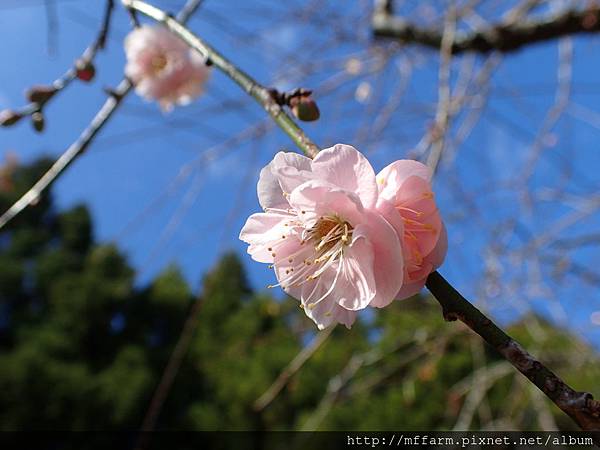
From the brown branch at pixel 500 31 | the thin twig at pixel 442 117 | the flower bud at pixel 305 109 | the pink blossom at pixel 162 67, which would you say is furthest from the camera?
the brown branch at pixel 500 31

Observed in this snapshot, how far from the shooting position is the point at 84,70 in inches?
29.4

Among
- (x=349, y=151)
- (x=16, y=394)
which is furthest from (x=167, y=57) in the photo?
(x=16, y=394)

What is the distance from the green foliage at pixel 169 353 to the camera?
178 inches

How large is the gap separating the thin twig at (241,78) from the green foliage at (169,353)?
105 inches

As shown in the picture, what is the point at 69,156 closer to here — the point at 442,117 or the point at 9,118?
the point at 9,118

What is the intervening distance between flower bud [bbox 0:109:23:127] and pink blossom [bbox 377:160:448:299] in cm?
52

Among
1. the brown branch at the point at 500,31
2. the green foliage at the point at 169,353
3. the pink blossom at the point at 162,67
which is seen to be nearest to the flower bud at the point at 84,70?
the pink blossom at the point at 162,67

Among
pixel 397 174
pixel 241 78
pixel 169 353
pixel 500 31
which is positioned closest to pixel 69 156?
pixel 241 78

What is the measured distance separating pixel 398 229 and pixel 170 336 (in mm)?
7781

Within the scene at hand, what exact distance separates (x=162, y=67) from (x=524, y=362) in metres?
1.04

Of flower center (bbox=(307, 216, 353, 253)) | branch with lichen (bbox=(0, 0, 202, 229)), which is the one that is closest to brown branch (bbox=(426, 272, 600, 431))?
flower center (bbox=(307, 216, 353, 253))

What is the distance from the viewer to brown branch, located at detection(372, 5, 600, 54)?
1.64 metres

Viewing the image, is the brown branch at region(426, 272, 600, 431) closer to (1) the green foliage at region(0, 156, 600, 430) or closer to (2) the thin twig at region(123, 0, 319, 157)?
(2) the thin twig at region(123, 0, 319, 157)

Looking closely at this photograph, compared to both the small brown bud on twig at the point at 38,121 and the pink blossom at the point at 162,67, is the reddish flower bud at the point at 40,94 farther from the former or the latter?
the pink blossom at the point at 162,67
